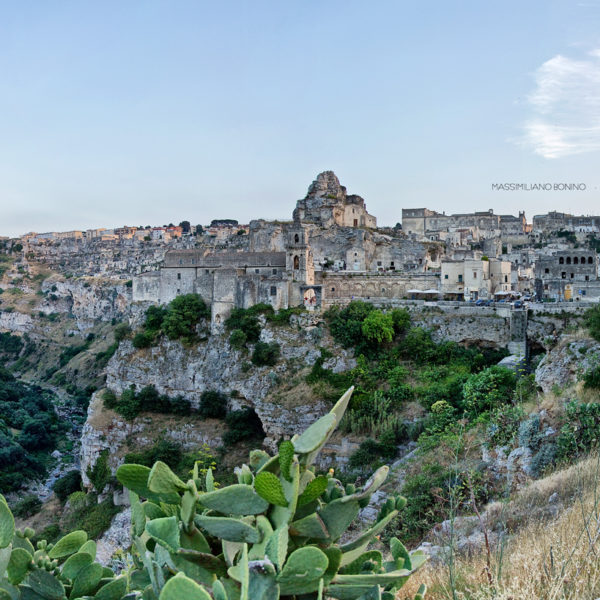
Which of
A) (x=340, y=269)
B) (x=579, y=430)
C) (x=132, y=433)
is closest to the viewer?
(x=579, y=430)

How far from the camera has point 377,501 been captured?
514 inches

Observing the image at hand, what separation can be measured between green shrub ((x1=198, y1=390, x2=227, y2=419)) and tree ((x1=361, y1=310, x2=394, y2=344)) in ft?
22.7

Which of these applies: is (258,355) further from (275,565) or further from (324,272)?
(275,565)

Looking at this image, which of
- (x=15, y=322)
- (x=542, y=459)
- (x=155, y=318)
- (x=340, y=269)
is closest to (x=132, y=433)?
(x=155, y=318)

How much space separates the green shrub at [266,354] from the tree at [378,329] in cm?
367

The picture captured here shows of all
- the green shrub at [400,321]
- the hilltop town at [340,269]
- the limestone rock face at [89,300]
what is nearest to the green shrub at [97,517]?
the hilltop town at [340,269]

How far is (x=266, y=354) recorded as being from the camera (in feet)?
76.8

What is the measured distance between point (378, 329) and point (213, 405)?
7.87m

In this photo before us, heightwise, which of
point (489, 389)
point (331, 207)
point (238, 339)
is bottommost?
→ point (489, 389)

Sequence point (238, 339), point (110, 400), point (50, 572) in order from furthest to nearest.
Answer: point (110, 400)
point (238, 339)
point (50, 572)

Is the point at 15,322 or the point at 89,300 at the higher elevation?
the point at 89,300

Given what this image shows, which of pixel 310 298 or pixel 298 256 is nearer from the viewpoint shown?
pixel 310 298

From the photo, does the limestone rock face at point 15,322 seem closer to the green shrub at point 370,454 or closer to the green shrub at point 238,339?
the green shrub at point 238,339

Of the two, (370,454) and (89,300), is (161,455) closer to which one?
(370,454)
